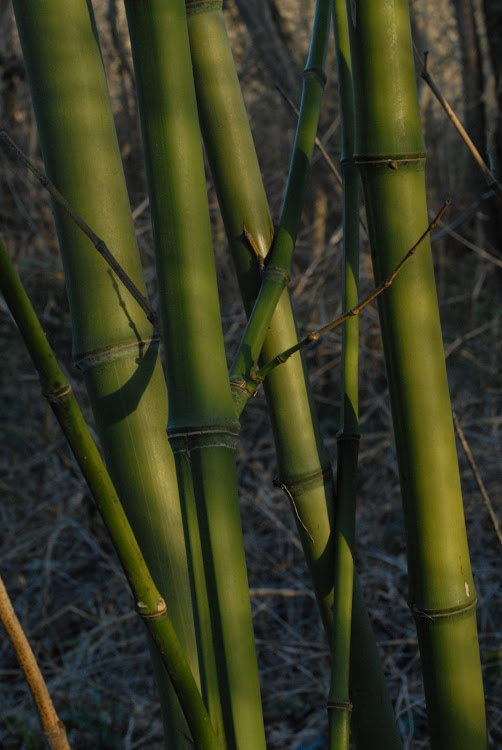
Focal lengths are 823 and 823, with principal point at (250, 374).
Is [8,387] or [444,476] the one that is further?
[8,387]

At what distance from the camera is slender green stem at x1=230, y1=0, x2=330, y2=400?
592 mm

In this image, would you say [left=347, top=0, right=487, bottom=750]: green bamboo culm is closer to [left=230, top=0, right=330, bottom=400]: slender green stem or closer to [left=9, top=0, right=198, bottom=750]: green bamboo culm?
[left=230, top=0, right=330, bottom=400]: slender green stem

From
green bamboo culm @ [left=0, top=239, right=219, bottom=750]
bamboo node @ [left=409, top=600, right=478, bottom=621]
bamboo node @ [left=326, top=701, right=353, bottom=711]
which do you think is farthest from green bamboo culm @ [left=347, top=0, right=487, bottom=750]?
green bamboo culm @ [left=0, top=239, right=219, bottom=750]

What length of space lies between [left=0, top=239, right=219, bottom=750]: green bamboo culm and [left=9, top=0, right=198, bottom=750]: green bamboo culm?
0.37 ft

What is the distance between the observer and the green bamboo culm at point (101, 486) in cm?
40

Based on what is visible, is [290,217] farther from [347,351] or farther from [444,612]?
[444,612]

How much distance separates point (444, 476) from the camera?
661mm

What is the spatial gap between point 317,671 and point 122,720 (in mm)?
507

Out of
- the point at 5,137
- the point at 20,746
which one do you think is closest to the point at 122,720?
the point at 20,746

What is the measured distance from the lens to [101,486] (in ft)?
1.40

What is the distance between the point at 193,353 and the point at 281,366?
0.55ft

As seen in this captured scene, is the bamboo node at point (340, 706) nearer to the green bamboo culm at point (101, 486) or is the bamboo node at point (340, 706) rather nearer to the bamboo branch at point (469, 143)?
the green bamboo culm at point (101, 486)

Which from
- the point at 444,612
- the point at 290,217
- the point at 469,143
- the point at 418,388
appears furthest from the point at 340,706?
the point at 469,143

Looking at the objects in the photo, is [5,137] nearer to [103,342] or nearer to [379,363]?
[103,342]
